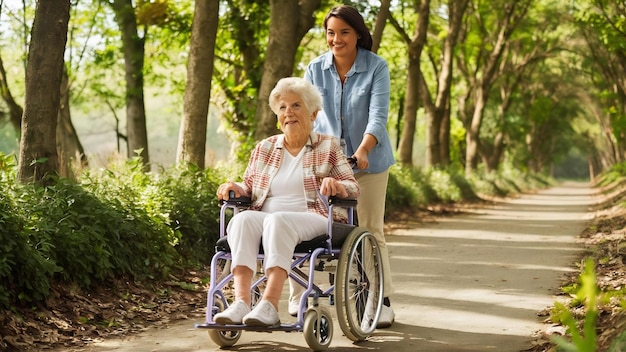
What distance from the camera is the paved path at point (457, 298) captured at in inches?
198

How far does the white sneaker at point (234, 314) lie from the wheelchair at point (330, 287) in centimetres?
3

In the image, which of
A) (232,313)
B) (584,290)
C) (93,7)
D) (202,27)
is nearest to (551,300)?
(232,313)

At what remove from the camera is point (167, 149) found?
38.4 ft

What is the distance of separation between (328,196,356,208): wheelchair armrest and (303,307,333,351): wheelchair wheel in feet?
1.90

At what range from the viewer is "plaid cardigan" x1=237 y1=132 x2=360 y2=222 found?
499cm

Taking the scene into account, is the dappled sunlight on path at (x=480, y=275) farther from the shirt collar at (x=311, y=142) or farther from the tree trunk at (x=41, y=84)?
the tree trunk at (x=41, y=84)

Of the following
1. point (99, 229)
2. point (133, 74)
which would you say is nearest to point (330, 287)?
point (99, 229)

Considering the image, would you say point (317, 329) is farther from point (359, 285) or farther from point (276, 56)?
point (276, 56)

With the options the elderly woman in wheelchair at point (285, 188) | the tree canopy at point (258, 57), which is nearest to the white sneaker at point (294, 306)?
the elderly woman in wheelchair at point (285, 188)

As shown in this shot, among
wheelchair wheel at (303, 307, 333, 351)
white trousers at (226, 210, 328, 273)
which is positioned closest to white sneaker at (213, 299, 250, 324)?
white trousers at (226, 210, 328, 273)

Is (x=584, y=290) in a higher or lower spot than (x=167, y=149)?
lower

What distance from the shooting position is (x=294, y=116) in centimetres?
500

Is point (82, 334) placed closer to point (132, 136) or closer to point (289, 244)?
point (289, 244)

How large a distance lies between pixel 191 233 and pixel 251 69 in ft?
30.7
